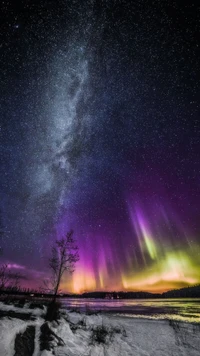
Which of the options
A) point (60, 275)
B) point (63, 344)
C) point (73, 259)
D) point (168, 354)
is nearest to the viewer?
point (63, 344)

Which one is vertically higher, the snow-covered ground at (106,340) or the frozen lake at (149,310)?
the frozen lake at (149,310)

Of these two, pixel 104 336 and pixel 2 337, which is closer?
pixel 2 337

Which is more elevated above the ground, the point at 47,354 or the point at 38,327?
the point at 38,327

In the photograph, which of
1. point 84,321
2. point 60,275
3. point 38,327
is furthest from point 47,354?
point 60,275

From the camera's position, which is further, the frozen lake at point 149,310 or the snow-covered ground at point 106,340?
the frozen lake at point 149,310

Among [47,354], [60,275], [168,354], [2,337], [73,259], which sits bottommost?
[168,354]

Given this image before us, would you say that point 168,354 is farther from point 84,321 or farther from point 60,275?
point 60,275

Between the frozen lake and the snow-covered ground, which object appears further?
the frozen lake

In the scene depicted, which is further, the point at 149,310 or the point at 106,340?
the point at 149,310

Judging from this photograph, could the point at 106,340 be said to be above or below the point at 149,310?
below

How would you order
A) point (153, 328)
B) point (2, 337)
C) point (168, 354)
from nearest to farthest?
point (2, 337) < point (168, 354) < point (153, 328)

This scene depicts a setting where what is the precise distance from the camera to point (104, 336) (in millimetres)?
9125

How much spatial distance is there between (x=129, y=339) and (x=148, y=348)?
114cm

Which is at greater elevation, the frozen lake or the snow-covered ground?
the frozen lake
